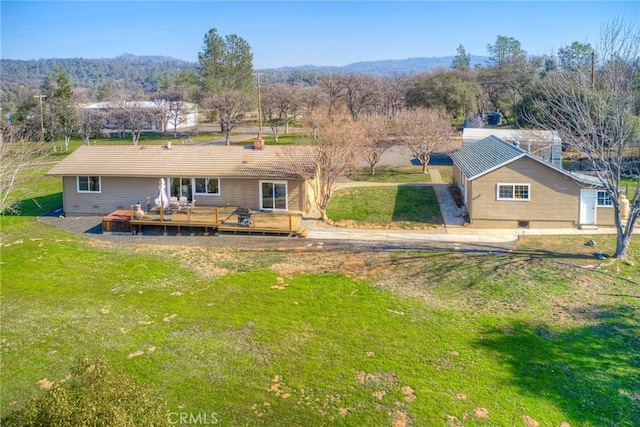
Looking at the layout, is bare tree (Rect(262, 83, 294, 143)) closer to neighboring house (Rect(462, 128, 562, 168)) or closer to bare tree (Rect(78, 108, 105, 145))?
bare tree (Rect(78, 108, 105, 145))

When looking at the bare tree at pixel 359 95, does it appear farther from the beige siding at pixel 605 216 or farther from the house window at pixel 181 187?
the beige siding at pixel 605 216

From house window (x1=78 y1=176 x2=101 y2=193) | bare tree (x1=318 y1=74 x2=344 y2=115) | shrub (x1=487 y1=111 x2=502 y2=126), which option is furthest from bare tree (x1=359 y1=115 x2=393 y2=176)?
bare tree (x1=318 y1=74 x2=344 y2=115)

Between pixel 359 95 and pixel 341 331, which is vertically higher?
pixel 359 95

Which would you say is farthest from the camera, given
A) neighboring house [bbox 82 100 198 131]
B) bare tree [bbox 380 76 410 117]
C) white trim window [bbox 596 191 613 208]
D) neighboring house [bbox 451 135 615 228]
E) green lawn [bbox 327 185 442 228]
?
bare tree [bbox 380 76 410 117]

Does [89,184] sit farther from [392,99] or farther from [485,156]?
[392,99]

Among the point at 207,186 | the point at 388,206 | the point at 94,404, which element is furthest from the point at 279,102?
the point at 94,404

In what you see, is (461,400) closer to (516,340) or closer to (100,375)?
(516,340)

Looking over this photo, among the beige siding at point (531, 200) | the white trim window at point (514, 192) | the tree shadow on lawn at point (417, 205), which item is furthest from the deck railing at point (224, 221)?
the white trim window at point (514, 192)
